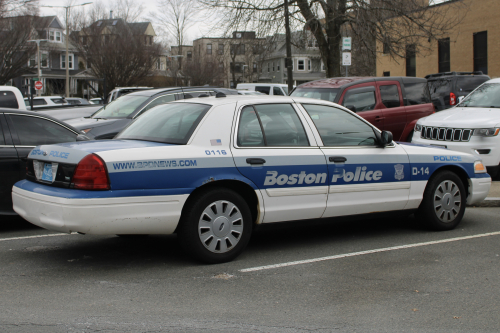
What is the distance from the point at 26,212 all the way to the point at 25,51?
40694mm

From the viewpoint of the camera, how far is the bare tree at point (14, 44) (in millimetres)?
38719

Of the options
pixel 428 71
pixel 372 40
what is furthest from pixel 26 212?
pixel 428 71

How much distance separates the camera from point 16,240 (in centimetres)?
666

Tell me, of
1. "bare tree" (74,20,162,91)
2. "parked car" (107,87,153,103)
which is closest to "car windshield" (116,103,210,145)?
"parked car" (107,87,153,103)

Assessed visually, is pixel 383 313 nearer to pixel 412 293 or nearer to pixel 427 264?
pixel 412 293

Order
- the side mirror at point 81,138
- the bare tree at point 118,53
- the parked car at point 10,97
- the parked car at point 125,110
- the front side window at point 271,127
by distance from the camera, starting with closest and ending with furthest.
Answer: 1. the front side window at point 271,127
2. the side mirror at point 81,138
3. the parked car at point 10,97
4. the parked car at point 125,110
5. the bare tree at point 118,53

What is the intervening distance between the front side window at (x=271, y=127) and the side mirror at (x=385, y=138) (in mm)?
972

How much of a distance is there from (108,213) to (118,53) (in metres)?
45.9

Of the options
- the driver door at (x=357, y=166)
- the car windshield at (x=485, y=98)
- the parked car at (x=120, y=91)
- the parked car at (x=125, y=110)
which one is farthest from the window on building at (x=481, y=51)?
the driver door at (x=357, y=166)

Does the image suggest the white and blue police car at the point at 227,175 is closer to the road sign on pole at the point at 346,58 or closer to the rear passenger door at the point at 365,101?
the rear passenger door at the point at 365,101

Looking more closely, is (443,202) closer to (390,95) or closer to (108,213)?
(108,213)

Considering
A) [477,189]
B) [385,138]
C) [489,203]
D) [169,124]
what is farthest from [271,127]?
[489,203]

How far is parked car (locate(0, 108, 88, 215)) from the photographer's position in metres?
7.01

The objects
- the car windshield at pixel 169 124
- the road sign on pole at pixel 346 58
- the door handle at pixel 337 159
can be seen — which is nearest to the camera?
the car windshield at pixel 169 124
